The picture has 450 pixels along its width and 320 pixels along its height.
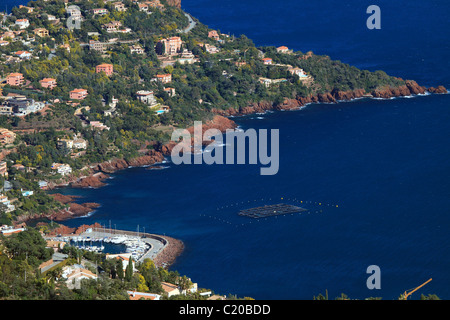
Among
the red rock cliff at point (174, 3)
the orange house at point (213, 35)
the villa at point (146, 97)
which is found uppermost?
the red rock cliff at point (174, 3)

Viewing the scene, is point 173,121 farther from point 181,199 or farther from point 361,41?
point 361,41

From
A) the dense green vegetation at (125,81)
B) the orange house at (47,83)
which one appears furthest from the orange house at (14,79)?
the orange house at (47,83)

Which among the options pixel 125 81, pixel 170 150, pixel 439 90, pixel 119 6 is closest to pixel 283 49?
pixel 119 6

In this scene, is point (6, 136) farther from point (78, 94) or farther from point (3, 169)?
point (78, 94)

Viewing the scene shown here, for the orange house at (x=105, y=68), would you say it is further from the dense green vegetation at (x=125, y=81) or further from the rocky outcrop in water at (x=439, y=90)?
the rocky outcrop in water at (x=439, y=90)

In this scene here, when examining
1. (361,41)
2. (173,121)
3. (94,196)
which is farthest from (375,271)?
(361,41)

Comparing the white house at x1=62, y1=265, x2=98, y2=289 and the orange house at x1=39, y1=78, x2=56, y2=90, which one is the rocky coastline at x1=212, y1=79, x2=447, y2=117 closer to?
the orange house at x1=39, y1=78, x2=56, y2=90
